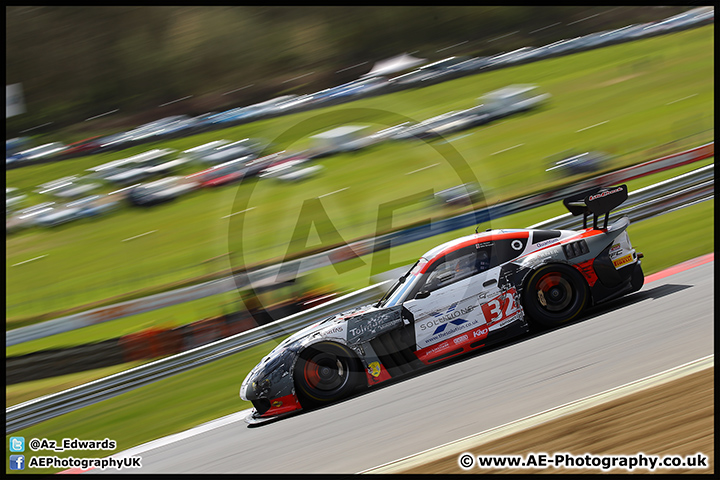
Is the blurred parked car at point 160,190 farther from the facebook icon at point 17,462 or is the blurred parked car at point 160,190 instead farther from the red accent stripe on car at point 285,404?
the red accent stripe on car at point 285,404

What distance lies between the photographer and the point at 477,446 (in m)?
2.59

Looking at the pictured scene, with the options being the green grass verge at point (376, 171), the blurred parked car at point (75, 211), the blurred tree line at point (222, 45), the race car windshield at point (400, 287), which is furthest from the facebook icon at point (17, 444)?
the blurred tree line at point (222, 45)

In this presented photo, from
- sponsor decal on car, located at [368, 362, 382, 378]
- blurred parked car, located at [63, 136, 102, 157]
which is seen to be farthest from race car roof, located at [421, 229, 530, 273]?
blurred parked car, located at [63, 136, 102, 157]

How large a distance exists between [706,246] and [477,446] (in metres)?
7.04

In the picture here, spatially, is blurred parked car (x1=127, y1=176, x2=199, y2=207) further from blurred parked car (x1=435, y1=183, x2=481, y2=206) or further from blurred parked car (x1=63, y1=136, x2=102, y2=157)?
blurred parked car (x1=435, y1=183, x2=481, y2=206)

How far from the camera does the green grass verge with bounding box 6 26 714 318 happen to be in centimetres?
1341

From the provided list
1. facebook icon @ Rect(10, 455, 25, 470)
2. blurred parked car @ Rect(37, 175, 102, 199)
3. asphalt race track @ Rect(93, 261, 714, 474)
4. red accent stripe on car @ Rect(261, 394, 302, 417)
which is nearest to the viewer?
asphalt race track @ Rect(93, 261, 714, 474)

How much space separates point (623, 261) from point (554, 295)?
0.79 meters

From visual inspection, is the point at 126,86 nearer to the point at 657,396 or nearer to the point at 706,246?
the point at 706,246

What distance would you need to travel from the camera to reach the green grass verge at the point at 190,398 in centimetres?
700

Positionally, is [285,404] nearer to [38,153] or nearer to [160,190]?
[160,190]

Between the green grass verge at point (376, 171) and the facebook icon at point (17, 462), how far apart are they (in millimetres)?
6375

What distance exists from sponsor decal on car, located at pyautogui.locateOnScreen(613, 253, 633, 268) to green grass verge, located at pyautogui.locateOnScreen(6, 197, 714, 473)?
2122 millimetres

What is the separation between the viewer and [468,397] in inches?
191
